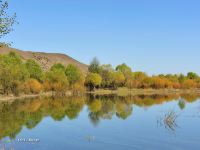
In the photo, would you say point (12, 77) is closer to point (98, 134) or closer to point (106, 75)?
point (98, 134)

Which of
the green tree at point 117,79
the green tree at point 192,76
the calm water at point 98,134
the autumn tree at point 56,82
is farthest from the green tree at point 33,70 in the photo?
the green tree at point 192,76

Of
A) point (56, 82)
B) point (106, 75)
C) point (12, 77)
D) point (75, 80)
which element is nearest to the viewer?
point (12, 77)

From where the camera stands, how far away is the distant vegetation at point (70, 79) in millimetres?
A: 78375

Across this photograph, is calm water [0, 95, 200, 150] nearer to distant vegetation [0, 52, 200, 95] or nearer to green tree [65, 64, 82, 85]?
distant vegetation [0, 52, 200, 95]

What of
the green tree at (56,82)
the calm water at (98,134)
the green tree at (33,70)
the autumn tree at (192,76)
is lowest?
the calm water at (98,134)

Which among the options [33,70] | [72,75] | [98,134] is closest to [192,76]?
[72,75]

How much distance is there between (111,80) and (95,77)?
11007 mm

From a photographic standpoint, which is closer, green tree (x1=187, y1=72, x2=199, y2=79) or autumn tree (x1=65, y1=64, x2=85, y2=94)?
autumn tree (x1=65, y1=64, x2=85, y2=94)

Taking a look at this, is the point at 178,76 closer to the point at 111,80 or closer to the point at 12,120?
the point at 111,80

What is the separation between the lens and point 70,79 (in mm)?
108000

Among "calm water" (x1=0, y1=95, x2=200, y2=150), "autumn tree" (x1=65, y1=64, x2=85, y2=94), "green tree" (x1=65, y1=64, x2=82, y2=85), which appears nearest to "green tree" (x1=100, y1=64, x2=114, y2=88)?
"autumn tree" (x1=65, y1=64, x2=85, y2=94)

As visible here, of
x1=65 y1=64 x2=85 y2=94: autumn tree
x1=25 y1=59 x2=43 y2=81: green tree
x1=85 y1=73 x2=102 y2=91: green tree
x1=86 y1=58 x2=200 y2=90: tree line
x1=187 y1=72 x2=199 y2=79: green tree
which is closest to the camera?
x1=25 y1=59 x2=43 y2=81: green tree

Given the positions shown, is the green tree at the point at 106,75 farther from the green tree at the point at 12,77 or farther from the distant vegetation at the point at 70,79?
the green tree at the point at 12,77

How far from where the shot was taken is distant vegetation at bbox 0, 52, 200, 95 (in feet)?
257
